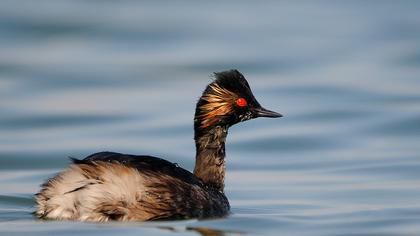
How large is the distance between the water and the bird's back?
121 mm

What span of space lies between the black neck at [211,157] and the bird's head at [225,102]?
100mm

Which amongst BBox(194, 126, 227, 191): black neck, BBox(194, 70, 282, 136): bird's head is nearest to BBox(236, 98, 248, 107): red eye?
BBox(194, 70, 282, 136): bird's head

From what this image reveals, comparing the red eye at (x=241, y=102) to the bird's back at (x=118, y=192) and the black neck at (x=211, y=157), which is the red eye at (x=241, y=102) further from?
the bird's back at (x=118, y=192)

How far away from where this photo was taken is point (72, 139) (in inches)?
642

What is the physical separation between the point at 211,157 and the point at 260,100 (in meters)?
5.68

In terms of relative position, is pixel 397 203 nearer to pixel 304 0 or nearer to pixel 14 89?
pixel 14 89

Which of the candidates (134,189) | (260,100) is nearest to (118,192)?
(134,189)

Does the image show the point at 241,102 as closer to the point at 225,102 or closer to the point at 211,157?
the point at 225,102

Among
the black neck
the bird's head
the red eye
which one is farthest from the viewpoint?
the black neck

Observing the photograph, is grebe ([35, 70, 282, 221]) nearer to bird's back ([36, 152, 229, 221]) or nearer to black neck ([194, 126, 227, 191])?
bird's back ([36, 152, 229, 221])

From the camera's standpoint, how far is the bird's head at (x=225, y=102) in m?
12.0

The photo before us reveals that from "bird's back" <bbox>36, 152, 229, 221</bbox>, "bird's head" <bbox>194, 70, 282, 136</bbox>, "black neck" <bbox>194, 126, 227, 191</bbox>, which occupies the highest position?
"bird's head" <bbox>194, 70, 282, 136</bbox>

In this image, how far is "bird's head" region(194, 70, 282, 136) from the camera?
12031 mm

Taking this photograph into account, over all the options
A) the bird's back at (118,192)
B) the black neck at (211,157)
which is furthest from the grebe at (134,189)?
the black neck at (211,157)
